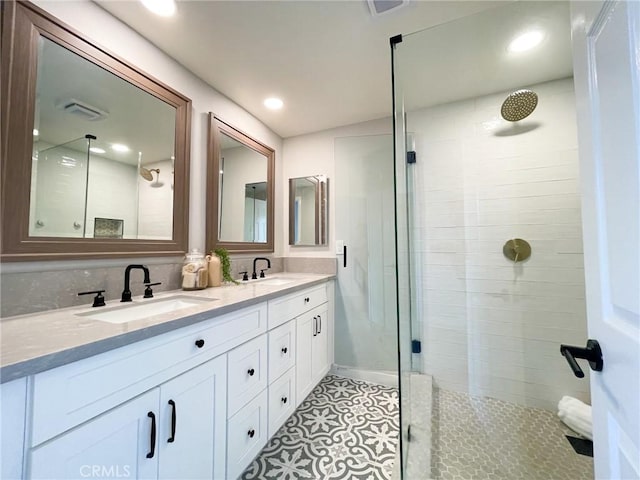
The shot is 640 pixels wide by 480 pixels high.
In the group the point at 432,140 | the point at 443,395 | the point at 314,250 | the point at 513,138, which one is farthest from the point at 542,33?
the point at 443,395

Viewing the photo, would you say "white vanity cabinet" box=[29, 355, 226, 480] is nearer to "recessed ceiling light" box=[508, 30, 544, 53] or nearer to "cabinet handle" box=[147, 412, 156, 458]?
"cabinet handle" box=[147, 412, 156, 458]

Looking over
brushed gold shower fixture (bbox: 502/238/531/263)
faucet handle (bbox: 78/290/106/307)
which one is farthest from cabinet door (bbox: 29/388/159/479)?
brushed gold shower fixture (bbox: 502/238/531/263)

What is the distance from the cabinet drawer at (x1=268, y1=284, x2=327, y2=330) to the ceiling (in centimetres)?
148

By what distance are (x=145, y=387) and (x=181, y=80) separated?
1.70 meters

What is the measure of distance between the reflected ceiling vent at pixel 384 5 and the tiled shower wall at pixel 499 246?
0.83 meters

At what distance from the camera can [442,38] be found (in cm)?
145

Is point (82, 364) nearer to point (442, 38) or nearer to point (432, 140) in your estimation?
point (442, 38)

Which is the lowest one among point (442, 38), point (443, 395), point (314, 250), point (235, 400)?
point (443, 395)

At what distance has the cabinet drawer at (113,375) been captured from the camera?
23.2 inches

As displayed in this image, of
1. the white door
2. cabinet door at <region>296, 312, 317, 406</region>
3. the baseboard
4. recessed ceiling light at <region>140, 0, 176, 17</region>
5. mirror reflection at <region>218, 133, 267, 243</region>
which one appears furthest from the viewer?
the baseboard

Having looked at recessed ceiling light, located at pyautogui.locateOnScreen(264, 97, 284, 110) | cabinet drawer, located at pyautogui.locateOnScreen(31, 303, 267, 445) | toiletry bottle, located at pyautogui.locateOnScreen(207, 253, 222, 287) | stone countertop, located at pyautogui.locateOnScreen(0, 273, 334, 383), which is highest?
recessed ceiling light, located at pyautogui.locateOnScreen(264, 97, 284, 110)

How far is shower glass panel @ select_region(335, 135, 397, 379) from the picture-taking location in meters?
2.23

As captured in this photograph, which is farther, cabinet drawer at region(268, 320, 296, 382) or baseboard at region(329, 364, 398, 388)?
baseboard at region(329, 364, 398, 388)

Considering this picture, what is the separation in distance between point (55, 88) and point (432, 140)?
2.23m
